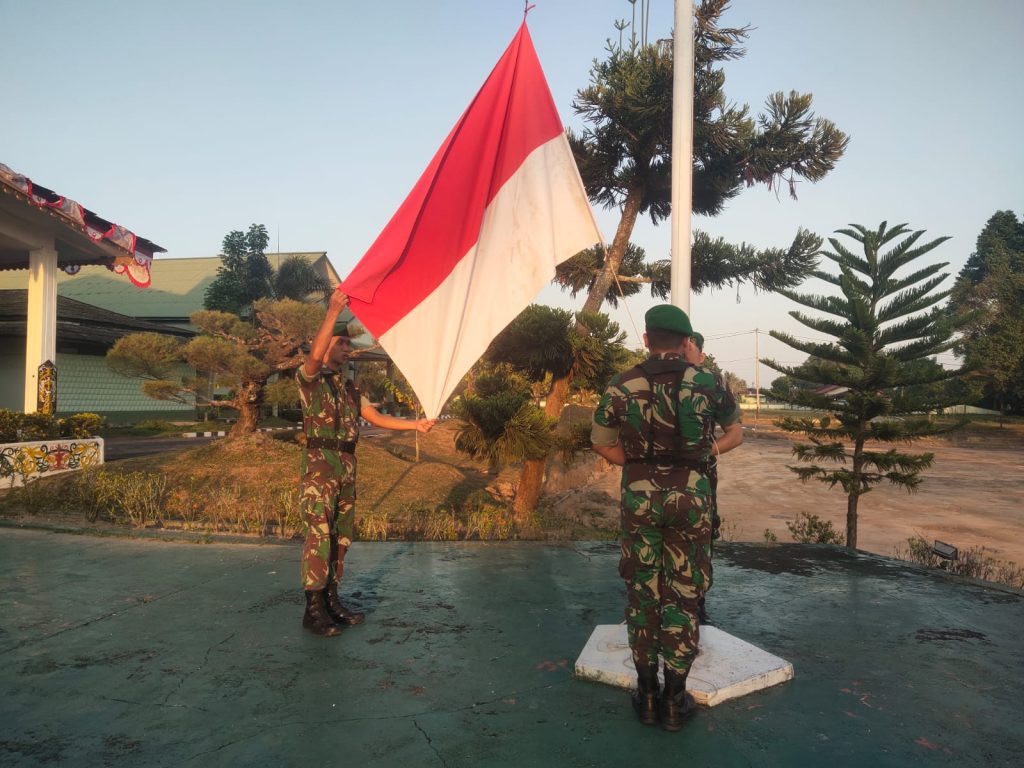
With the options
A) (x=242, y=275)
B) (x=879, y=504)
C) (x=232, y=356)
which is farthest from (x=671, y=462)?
(x=242, y=275)

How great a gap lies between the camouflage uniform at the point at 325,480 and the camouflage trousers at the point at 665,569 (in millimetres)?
1658

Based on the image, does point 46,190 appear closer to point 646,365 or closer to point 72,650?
point 72,650

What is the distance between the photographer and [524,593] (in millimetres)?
4391

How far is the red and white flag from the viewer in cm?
395

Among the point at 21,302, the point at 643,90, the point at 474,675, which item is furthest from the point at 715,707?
the point at 21,302

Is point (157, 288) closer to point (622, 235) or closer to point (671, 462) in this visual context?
point (622, 235)

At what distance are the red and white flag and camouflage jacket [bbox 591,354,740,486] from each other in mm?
1250

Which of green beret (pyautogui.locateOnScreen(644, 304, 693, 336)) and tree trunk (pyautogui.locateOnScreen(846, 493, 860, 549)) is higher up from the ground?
green beret (pyautogui.locateOnScreen(644, 304, 693, 336))

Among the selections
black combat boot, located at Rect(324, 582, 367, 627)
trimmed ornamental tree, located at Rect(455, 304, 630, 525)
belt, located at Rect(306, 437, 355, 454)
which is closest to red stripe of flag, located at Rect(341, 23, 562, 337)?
belt, located at Rect(306, 437, 355, 454)

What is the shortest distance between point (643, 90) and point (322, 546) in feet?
26.5

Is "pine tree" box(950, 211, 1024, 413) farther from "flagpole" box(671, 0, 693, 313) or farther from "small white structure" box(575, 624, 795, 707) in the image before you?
"small white structure" box(575, 624, 795, 707)

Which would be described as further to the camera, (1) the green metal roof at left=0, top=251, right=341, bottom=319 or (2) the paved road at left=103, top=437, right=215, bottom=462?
(1) the green metal roof at left=0, top=251, right=341, bottom=319

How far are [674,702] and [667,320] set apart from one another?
1431 millimetres

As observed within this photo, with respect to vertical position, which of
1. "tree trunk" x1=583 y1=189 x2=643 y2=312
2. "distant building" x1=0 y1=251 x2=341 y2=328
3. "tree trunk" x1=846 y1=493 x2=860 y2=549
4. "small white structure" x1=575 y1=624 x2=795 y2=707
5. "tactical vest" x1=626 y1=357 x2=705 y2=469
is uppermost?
"distant building" x1=0 y1=251 x2=341 y2=328
